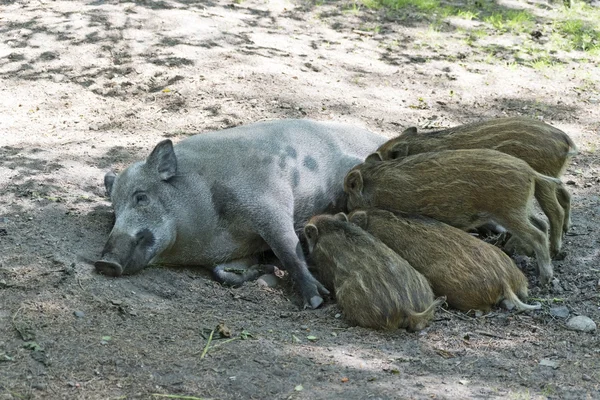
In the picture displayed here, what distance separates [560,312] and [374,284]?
101 centimetres

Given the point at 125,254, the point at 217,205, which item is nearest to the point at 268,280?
the point at 217,205

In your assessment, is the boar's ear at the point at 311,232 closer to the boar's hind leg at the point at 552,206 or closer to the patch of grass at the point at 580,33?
the boar's hind leg at the point at 552,206

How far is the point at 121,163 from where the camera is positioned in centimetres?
618

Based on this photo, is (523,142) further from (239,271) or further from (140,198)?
(140,198)

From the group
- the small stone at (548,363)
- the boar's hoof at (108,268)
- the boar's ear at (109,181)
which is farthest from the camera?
the boar's ear at (109,181)

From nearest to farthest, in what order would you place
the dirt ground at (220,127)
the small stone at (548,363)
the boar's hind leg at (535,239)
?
the dirt ground at (220,127), the small stone at (548,363), the boar's hind leg at (535,239)

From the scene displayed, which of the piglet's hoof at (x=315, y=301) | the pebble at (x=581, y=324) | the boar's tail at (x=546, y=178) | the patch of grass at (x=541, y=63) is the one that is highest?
the boar's tail at (x=546, y=178)

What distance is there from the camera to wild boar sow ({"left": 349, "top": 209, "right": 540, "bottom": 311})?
4.30 metres

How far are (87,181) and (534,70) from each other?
16.1ft

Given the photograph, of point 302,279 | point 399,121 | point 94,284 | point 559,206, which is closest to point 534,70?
point 399,121

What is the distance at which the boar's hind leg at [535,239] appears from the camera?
4.51m

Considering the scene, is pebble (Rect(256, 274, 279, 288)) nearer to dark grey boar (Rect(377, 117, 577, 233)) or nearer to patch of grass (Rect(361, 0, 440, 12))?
dark grey boar (Rect(377, 117, 577, 233))

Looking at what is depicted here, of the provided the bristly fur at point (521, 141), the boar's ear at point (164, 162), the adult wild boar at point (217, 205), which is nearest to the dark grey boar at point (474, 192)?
the bristly fur at point (521, 141)

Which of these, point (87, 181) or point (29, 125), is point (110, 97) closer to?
point (29, 125)
